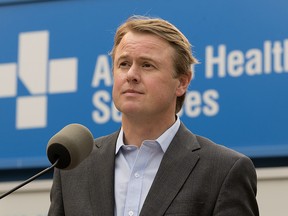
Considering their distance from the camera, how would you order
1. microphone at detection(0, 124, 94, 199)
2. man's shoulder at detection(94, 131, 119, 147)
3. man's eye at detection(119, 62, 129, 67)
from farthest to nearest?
man's shoulder at detection(94, 131, 119, 147)
man's eye at detection(119, 62, 129, 67)
microphone at detection(0, 124, 94, 199)

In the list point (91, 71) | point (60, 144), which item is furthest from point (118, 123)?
point (60, 144)

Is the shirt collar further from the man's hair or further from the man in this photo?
the man's hair

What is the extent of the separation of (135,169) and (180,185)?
160 mm

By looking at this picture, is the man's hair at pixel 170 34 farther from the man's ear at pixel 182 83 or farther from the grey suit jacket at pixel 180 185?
the grey suit jacket at pixel 180 185

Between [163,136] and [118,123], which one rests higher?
[163,136]

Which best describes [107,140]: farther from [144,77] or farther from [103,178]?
[144,77]

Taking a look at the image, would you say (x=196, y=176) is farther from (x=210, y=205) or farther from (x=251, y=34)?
(x=251, y=34)

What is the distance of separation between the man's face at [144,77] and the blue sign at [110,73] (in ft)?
4.89

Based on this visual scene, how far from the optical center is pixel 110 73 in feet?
15.6

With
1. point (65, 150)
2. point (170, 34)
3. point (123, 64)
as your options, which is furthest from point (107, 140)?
point (65, 150)

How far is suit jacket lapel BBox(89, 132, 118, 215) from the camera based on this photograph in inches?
114

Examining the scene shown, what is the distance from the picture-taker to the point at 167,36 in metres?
3.06

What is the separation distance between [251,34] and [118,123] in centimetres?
84

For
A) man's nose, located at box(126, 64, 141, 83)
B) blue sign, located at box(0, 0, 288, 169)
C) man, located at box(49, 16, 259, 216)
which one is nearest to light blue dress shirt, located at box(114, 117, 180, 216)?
man, located at box(49, 16, 259, 216)
